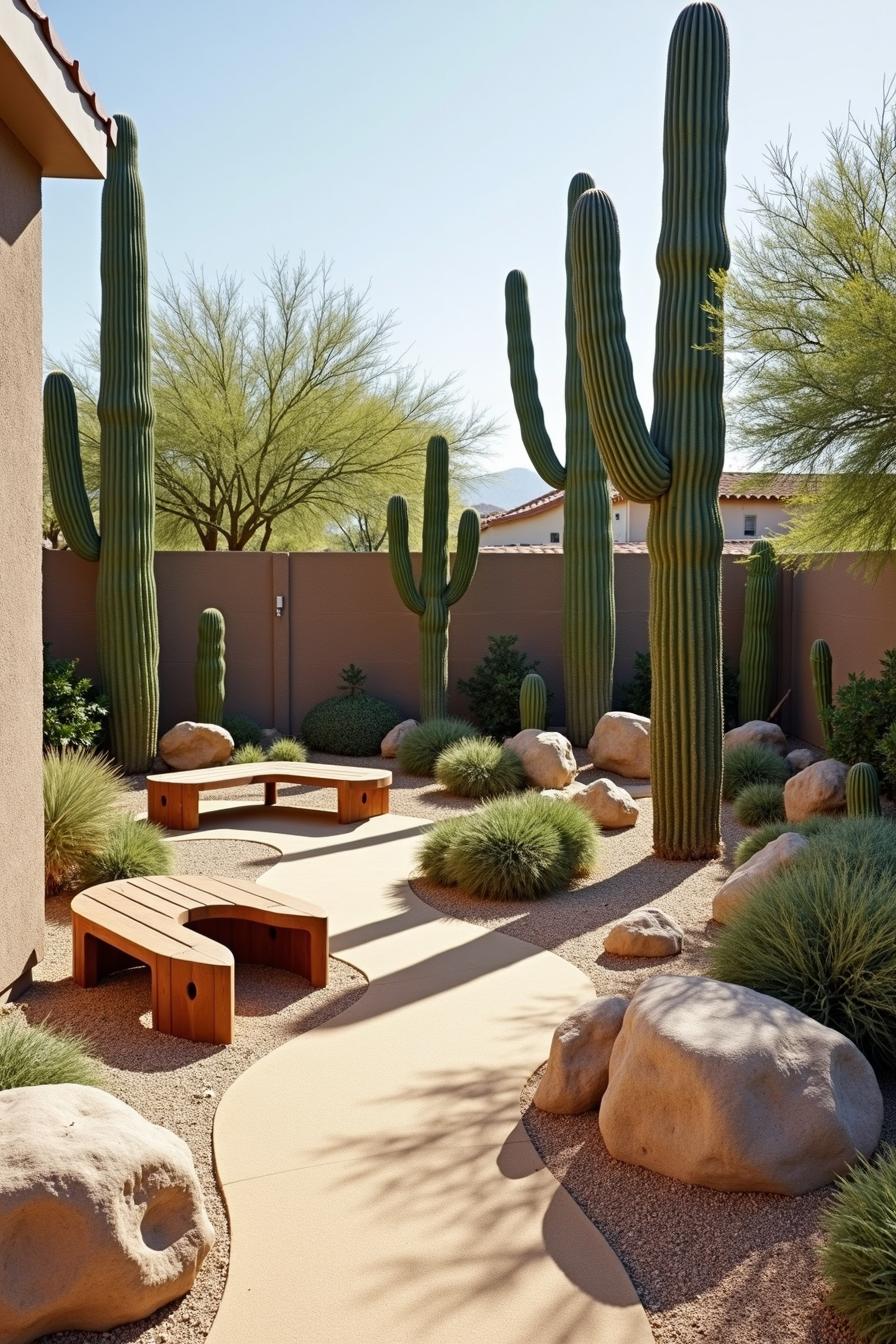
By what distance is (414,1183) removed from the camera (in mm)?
3262

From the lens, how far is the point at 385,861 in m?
7.42

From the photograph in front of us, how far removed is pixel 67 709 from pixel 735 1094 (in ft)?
26.6

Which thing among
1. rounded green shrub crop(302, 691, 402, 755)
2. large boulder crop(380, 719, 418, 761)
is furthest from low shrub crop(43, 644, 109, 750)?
large boulder crop(380, 719, 418, 761)

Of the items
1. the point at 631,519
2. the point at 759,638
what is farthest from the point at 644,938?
the point at 631,519

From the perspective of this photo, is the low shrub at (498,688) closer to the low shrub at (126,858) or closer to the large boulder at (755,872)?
the low shrub at (126,858)

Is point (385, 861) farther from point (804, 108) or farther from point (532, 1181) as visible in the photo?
point (804, 108)

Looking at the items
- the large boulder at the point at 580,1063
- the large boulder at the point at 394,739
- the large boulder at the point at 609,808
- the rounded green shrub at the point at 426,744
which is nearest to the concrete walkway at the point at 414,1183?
the large boulder at the point at 580,1063

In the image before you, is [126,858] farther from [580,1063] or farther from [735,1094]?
[735,1094]

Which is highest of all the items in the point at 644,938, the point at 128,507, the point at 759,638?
the point at 128,507

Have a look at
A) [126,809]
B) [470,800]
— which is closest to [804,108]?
[470,800]

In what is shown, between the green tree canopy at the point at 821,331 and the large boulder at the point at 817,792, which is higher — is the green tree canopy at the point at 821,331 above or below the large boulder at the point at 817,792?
above

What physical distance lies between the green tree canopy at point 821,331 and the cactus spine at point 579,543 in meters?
3.52

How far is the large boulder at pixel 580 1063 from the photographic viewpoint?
373 centimetres

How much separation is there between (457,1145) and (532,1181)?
304 millimetres
